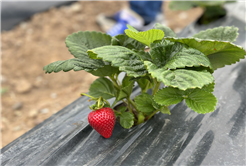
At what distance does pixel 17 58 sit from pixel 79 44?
1614 millimetres

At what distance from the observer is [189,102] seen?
71 cm

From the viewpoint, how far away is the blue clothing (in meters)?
2.62

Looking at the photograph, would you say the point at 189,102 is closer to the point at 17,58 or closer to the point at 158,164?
the point at 158,164

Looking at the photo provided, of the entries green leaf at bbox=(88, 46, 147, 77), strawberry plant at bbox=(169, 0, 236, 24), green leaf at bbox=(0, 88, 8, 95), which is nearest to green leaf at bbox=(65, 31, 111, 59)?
green leaf at bbox=(88, 46, 147, 77)

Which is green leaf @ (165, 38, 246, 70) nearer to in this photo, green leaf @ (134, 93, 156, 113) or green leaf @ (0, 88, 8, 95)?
green leaf @ (134, 93, 156, 113)

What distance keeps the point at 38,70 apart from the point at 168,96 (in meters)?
1.66

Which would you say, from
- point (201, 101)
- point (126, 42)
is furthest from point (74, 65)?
point (201, 101)

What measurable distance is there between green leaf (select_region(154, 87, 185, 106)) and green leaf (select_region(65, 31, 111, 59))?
286 mm

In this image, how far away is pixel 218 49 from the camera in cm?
69

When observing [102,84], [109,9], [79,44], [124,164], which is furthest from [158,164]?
[109,9]

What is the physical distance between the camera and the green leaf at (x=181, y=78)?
0.57 meters

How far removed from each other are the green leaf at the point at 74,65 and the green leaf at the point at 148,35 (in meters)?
0.15

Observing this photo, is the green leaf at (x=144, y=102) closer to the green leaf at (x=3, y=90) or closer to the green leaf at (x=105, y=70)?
the green leaf at (x=105, y=70)

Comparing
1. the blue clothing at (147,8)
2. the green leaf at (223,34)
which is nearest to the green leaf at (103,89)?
the green leaf at (223,34)
